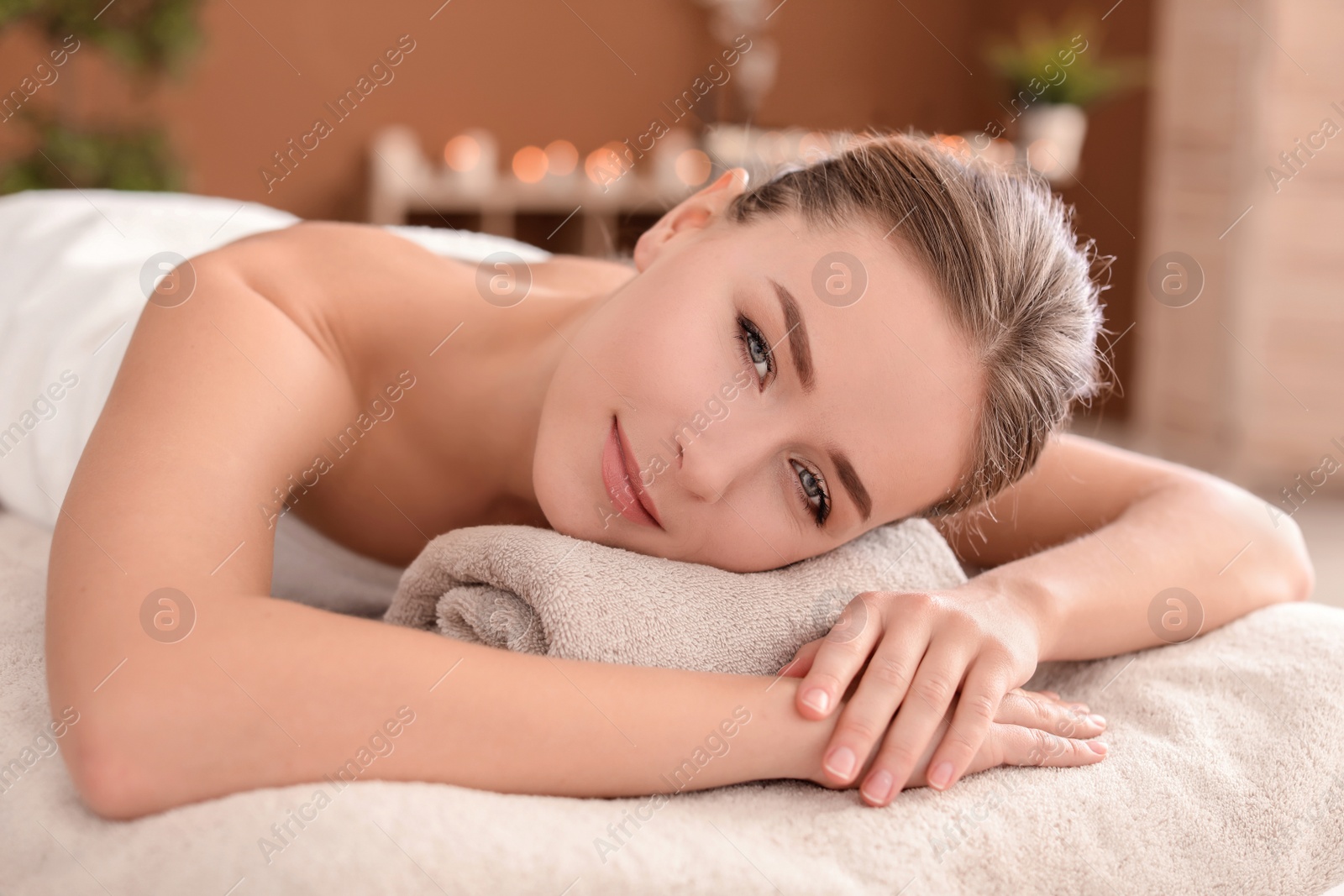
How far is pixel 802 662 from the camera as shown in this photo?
0.84 metres

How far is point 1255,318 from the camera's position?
365cm

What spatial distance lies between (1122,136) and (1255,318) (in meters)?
1.21

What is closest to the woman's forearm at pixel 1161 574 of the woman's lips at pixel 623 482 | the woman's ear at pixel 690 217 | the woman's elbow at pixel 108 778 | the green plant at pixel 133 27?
the woman's lips at pixel 623 482

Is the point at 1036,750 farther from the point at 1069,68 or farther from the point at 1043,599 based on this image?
the point at 1069,68

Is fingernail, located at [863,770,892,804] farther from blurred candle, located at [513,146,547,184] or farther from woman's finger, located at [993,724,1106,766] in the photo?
blurred candle, located at [513,146,547,184]

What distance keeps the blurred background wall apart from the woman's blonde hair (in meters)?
2.45

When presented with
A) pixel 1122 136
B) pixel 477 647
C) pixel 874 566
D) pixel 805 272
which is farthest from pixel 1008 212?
pixel 1122 136

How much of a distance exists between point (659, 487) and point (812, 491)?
0.14m

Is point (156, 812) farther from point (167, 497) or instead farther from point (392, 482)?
point (392, 482)

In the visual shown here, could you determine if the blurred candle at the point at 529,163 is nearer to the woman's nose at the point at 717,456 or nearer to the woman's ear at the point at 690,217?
the woman's ear at the point at 690,217

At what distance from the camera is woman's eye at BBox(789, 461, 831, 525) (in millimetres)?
934

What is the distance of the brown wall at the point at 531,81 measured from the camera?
354cm

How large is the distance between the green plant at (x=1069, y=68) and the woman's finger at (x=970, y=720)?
366cm

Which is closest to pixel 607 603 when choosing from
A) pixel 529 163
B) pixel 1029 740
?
pixel 1029 740
